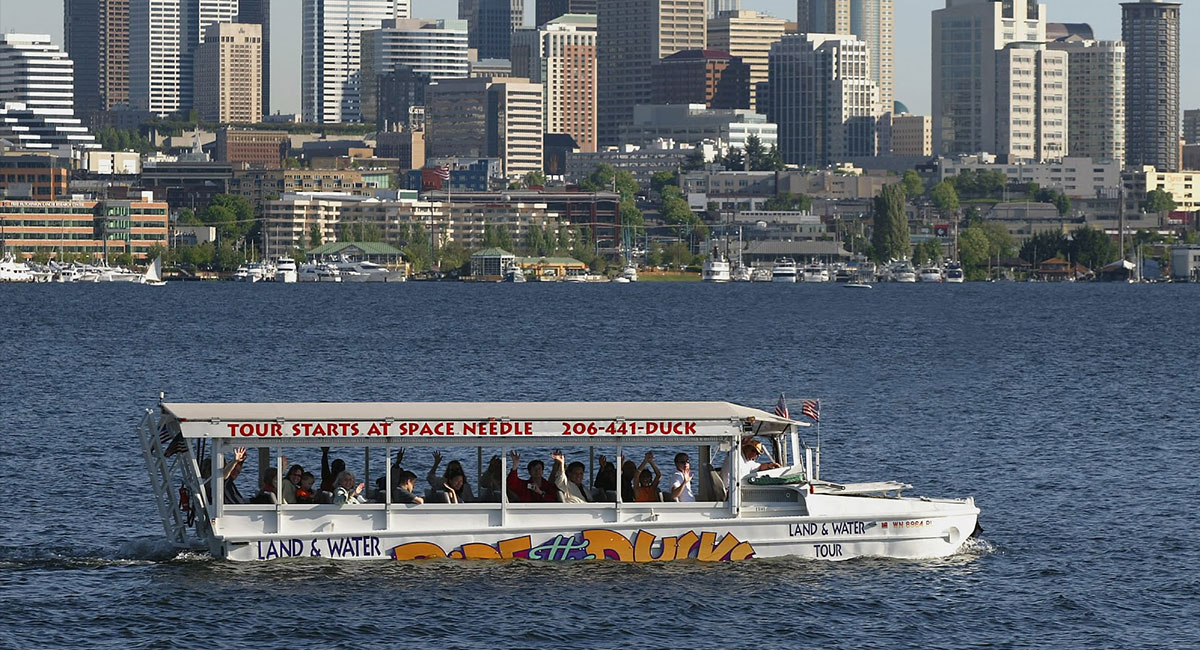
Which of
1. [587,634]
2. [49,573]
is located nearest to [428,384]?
[49,573]

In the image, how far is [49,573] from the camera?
3778 centimetres

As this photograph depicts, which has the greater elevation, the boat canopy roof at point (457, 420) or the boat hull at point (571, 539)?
the boat canopy roof at point (457, 420)

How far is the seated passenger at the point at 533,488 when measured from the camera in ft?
120

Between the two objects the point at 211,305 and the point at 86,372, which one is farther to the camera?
the point at 211,305

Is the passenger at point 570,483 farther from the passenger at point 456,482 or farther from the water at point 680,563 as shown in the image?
the passenger at point 456,482

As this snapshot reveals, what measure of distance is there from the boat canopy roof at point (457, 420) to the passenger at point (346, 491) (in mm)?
1034

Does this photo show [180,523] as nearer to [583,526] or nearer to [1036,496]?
[583,526]

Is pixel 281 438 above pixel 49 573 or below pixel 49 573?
above

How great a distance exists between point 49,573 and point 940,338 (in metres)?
90.7

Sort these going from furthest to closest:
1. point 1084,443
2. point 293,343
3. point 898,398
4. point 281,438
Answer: point 293,343 < point 898,398 < point 1084,443 < point 281,438

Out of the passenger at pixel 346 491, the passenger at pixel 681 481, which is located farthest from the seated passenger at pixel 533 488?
the passenger at pixel 346 491

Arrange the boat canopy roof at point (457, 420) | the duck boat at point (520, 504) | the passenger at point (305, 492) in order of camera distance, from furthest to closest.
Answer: the passenger at point (305, 492) < the duck boat at point (520, 504) < the boat canopy roof at point (457, 420)

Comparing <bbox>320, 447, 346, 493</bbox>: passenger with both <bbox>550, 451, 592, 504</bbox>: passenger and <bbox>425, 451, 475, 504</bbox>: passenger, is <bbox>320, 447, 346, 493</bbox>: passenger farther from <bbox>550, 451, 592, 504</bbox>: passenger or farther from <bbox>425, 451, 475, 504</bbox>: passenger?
<bbox>550, 451, 592, 504</bbox>: passenger

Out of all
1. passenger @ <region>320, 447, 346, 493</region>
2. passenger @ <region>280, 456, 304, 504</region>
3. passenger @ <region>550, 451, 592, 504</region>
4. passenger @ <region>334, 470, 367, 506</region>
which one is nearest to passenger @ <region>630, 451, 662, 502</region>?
passenger @ <region>550, 451, 592, 504</region>
